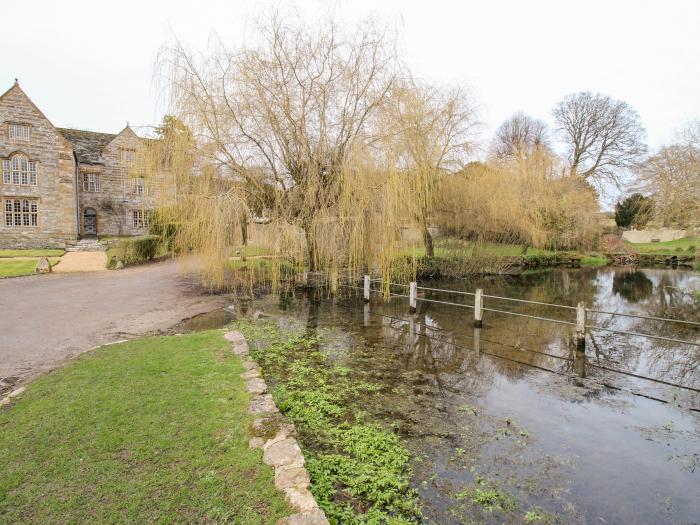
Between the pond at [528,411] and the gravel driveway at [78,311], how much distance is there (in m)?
2.88

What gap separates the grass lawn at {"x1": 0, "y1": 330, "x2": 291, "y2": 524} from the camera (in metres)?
2.93

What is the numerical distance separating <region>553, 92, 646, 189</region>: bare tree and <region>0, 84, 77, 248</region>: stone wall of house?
127 feet

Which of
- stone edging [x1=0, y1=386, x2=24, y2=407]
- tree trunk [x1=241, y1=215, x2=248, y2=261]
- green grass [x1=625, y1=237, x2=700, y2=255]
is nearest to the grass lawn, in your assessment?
stone edging [x1=0, y1=386, x2=24, y2=407]

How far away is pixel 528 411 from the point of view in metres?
5.53

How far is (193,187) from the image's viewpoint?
36.5 feet

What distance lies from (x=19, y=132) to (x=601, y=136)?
44.6 metres

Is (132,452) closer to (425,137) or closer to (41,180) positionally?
(425,137)

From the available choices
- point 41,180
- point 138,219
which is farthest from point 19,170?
point 138,219

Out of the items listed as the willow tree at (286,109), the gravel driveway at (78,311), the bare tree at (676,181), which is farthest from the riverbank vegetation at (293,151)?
the bare tree at (676,181)

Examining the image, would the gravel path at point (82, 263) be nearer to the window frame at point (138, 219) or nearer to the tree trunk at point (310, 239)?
the window frame at point (138, 219)

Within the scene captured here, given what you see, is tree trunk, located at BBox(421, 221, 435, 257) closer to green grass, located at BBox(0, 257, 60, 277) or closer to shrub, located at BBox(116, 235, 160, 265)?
shrub, located at BBox(116, 235, 160, 265)

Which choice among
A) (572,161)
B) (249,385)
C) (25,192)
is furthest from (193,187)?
(572,161)

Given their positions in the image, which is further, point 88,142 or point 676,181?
point 88,142

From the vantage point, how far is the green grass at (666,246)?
30.3 m
